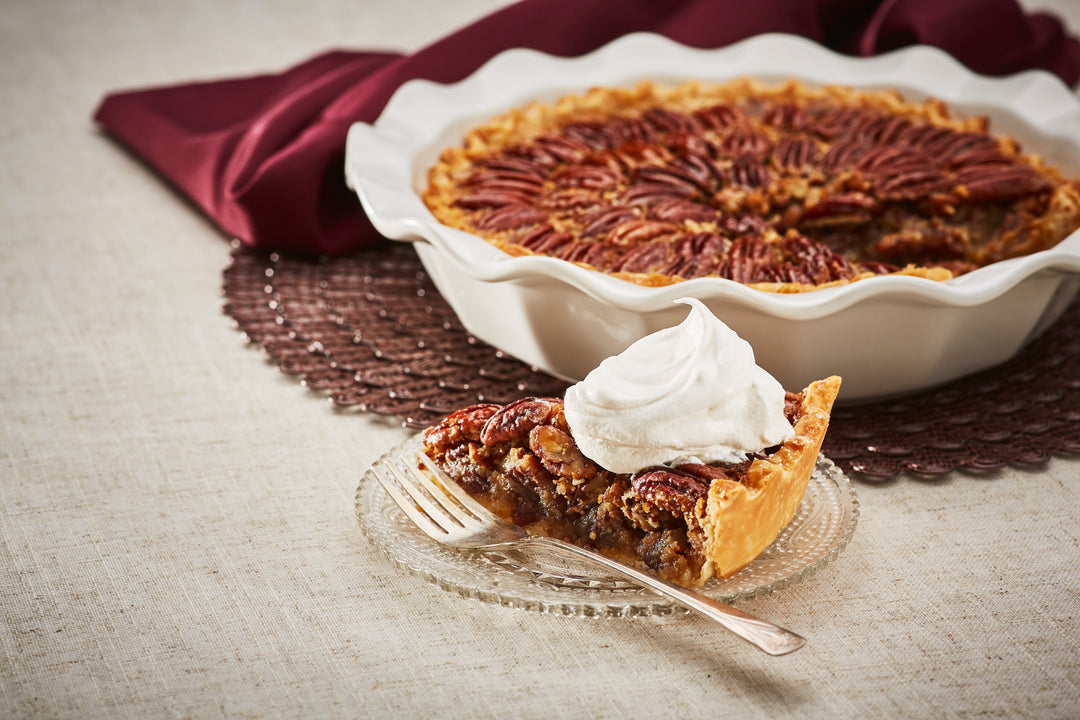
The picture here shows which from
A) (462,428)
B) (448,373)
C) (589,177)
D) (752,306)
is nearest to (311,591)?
(462,428)

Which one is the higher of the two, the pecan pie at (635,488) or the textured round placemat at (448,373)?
the pecan pie at (635,488)

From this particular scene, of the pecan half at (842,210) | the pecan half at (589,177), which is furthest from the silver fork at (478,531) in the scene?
the pecan half at (842,210)

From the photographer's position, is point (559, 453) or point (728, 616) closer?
point (728, 616)

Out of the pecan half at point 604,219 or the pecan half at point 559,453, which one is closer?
the pecan half at point 559,453

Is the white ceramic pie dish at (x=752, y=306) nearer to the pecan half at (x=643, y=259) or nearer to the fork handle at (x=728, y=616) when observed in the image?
the pecan half at (x=643, y=259)

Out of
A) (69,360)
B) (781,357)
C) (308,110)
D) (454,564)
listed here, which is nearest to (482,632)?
(454,564)

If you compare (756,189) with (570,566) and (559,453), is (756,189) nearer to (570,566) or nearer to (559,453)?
(559,453)
